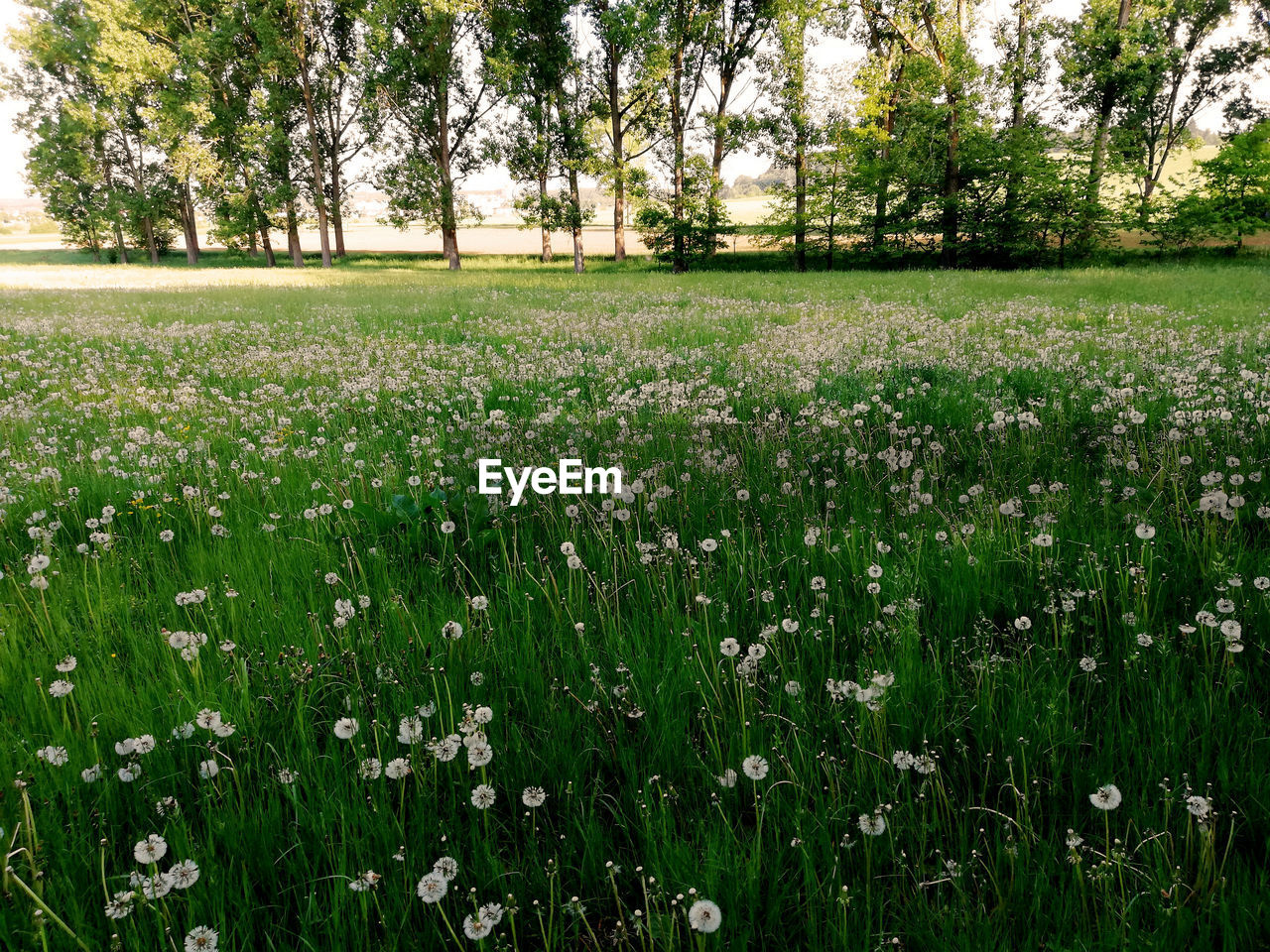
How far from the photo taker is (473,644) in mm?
2482

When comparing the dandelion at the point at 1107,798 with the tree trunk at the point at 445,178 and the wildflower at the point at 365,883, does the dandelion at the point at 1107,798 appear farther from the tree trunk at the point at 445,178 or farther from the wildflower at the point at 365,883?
the tree trunk at the point at 445,178

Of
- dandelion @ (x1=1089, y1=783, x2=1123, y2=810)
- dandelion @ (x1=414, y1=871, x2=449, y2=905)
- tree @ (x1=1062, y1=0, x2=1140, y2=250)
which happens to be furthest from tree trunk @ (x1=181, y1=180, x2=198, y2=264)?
dandelion @ (x1=1089, y1=783, x2=1123, y2=810)

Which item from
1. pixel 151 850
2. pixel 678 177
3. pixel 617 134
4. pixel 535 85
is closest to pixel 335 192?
pixel 535 85

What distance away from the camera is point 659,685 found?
218 centimetres

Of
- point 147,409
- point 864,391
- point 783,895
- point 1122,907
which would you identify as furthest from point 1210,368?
point 147,409

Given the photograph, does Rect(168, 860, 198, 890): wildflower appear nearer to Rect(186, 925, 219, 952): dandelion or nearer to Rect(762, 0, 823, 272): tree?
Rect(186, 925, 219, 952): dandelion

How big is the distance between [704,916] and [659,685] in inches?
35.8

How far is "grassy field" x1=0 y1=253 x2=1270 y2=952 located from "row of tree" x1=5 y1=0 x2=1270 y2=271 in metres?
32.4

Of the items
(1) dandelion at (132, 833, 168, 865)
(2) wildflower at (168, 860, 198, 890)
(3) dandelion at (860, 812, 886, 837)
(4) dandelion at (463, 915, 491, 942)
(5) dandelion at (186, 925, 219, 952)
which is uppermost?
(1) dandelion at (132, 833, 168, 865)

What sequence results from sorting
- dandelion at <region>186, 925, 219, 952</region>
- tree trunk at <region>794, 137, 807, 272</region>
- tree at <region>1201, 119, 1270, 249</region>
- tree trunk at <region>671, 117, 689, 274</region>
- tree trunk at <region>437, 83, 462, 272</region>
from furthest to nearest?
tree trunk at <region>437, 83, 462, 272</region>, tree trunk at <region>671, 117, 689, 274</region>, tree trunk at <region>794, 137, 807, 272</region>, tree at <region>1201, 119, 1270, 249</region>, dandelion at <region>186, 925, 219, 952</region>

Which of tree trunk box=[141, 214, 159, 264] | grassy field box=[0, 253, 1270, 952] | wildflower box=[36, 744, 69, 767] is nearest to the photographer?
grassy field box=[0, 253, 1270, 952]

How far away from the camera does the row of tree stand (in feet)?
102

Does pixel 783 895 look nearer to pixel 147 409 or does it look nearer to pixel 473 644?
pixel 473 644

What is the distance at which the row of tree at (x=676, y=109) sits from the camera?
31062 mm
